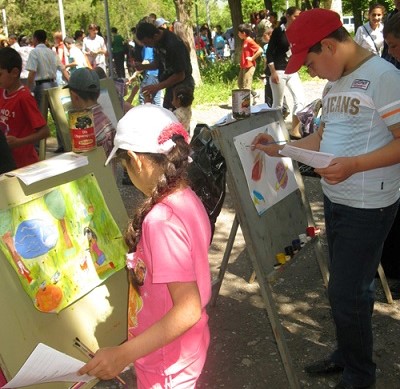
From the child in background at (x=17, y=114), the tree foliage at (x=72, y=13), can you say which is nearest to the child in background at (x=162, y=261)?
the child in background at (x=17, y=114)

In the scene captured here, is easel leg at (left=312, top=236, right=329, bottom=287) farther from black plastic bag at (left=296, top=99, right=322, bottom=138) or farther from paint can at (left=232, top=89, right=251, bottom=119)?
black plastic bag at (left=296, top=99, right=322, bottom=138)

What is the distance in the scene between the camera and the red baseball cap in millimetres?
2385

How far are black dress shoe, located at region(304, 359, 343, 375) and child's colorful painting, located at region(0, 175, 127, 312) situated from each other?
4.04 ft

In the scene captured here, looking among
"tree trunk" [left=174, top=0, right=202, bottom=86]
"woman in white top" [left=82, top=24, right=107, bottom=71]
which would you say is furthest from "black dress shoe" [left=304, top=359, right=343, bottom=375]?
"woman in white top" [left=82, top=24, right=107, bottom=71]

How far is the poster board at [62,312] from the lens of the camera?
89.0 inches

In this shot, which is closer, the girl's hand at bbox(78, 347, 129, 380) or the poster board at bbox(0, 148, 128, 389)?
the girl's hand at bbox(78, 347, 129, 380)

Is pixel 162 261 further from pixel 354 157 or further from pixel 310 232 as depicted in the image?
pixel 310 232

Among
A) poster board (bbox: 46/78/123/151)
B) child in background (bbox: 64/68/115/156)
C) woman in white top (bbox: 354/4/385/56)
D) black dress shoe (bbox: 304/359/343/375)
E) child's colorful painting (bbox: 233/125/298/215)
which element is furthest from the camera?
woman in white top (bbox: 354/4/385/56)

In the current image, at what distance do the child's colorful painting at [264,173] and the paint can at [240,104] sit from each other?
0.36 feet

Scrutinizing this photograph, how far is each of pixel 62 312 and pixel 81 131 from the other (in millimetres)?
863

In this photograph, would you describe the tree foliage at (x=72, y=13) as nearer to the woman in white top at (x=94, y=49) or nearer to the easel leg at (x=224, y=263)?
the woman in white top at (x=94, y=49)

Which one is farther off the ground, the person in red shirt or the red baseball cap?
the red baseball cap

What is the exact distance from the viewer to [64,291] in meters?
2.49

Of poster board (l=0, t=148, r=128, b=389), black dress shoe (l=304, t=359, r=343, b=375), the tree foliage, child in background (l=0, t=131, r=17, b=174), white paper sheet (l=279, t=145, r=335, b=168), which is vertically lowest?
black dress shoe (l=304, t=359, r=343, b=375)
